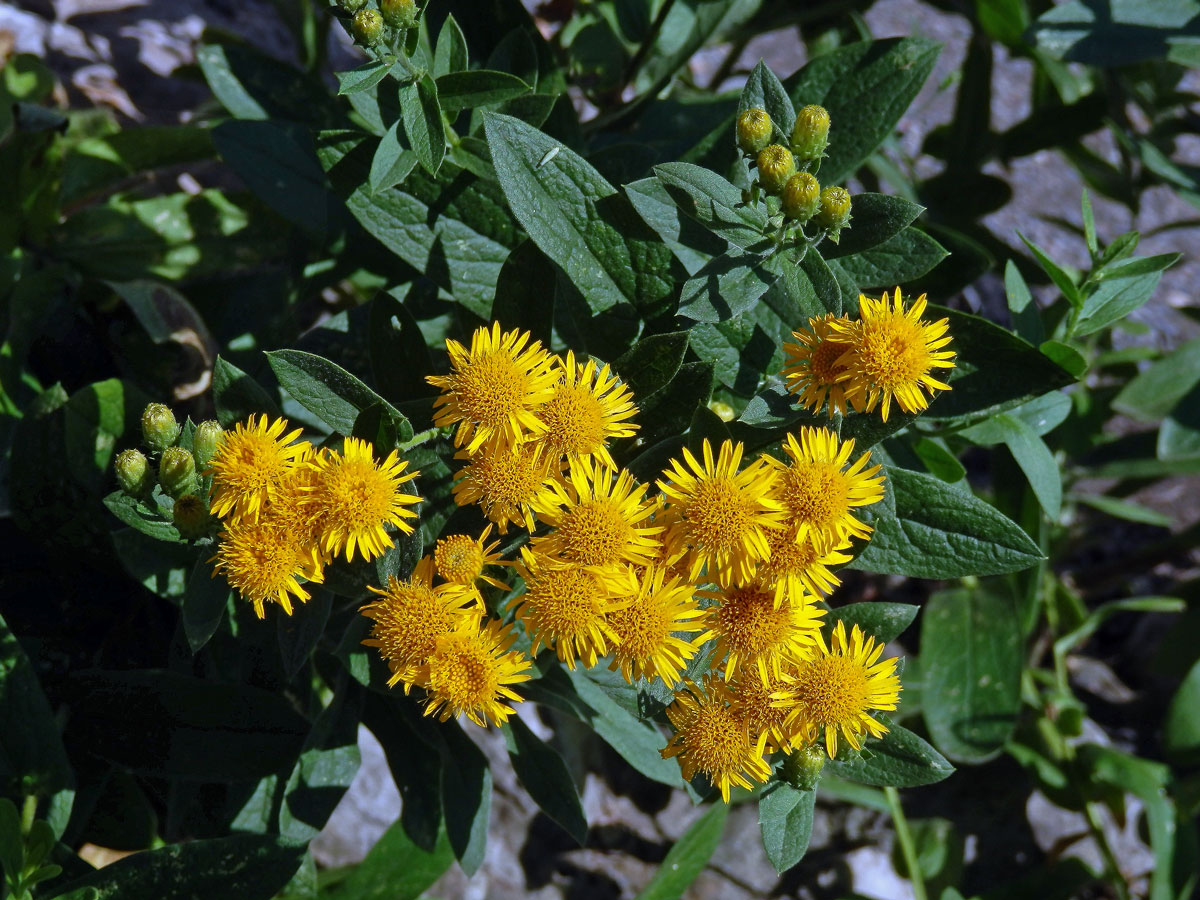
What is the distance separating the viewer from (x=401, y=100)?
1.95m

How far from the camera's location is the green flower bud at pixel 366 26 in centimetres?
173

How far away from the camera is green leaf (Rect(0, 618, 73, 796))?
214cm

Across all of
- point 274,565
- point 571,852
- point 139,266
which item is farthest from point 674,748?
point 139,266

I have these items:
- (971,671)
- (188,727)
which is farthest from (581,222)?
(971,671)

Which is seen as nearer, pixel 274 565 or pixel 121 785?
pixel 274 565

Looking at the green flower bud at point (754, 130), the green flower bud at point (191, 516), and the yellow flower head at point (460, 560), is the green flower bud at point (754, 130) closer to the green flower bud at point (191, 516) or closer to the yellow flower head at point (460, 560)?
the yellow flower head at point (460, 560)

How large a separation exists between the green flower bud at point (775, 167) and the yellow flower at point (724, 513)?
1.44ft

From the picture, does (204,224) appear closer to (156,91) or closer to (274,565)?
(156,91)

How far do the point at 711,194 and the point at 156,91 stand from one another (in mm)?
3078

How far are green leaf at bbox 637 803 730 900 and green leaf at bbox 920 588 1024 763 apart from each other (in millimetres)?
647

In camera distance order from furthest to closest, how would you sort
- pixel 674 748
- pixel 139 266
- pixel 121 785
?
pixel 139 266, pixel 121 785, pixel 674 748

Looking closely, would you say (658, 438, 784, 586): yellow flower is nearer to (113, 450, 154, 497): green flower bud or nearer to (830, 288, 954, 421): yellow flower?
(830, 288, 954, 421): yellow flower

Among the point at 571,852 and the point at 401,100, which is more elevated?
the point at 401,100

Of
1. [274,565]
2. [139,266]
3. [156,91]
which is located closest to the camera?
[274,565]
